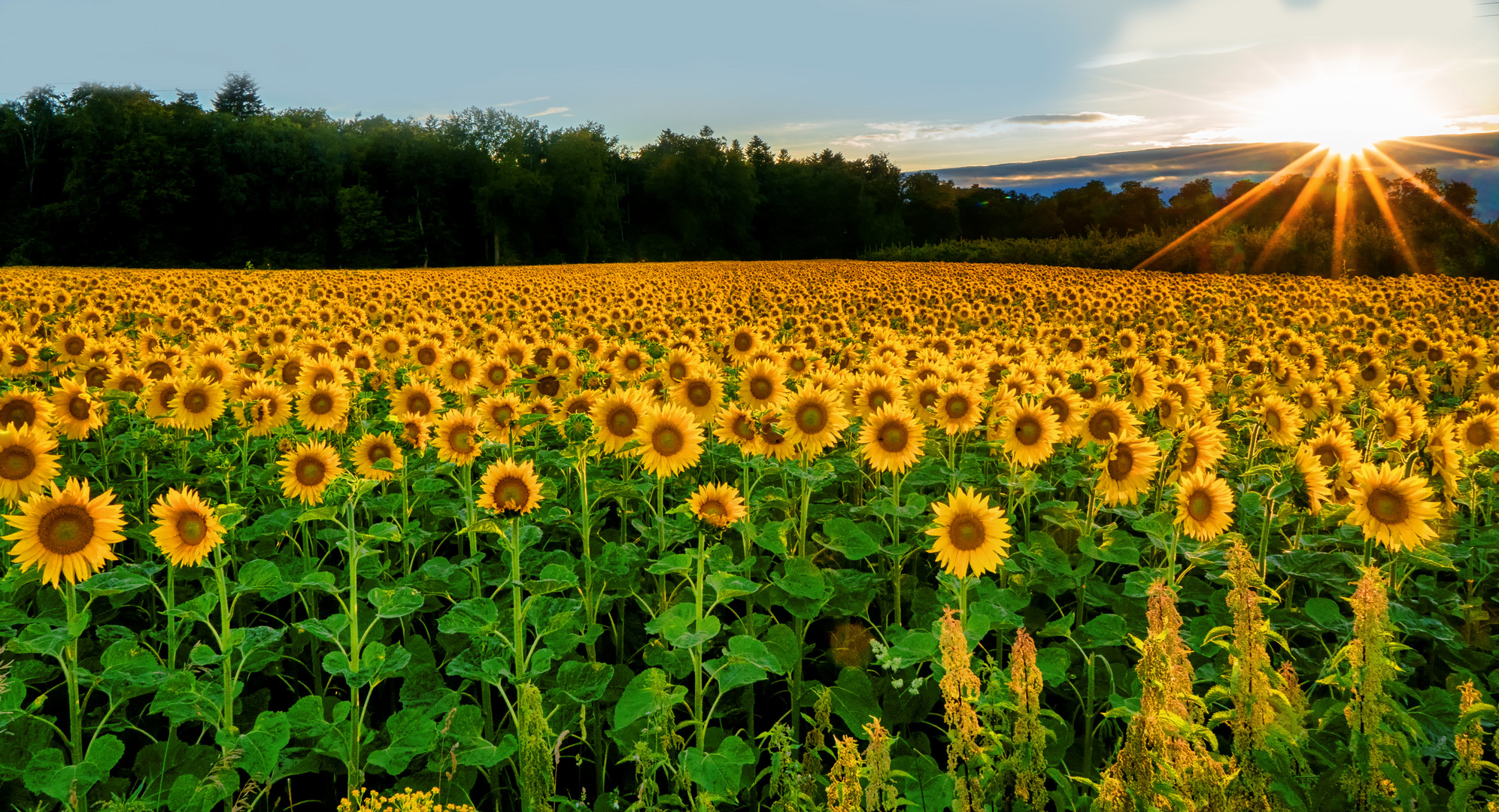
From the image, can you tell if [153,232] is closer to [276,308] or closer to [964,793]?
[276,308]

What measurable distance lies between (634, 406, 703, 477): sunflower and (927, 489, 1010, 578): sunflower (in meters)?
1.34

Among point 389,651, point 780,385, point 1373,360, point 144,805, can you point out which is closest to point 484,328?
point 780,385

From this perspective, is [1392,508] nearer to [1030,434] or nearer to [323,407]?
[1030,434]

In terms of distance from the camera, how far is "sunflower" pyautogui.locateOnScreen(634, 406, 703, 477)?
410 cm

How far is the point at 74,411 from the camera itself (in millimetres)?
4824


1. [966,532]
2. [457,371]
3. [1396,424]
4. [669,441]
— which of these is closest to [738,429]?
[669,441]

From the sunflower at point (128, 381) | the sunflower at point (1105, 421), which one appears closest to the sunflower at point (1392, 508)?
the sunflower at point (1105, 421)

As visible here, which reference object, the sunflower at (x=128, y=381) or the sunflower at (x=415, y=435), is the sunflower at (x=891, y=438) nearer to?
the sunflower at (x=415, y=435)

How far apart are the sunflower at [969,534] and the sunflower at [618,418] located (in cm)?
168

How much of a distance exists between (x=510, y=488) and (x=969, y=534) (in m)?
1.91

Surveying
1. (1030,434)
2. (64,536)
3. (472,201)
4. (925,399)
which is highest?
(472,201)

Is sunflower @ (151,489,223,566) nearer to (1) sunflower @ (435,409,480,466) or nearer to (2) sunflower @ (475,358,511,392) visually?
(1) sunflower @ (435,409,480,466)

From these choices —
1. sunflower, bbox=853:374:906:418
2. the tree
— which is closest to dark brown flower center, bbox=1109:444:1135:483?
sunflower, bbox=853:374:906:418

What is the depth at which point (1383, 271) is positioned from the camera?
32.4 metres
